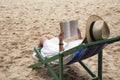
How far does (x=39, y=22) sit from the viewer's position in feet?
19.3

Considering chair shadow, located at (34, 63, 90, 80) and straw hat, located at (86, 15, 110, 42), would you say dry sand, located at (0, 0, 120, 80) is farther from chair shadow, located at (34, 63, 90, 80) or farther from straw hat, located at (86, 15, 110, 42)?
straw hat, located at (86, 15, 110, 42)

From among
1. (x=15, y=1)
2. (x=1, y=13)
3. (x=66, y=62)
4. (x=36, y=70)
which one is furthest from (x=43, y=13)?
(x=66, y=62)

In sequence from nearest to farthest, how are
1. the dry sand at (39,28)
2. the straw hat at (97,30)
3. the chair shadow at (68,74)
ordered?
the straw hat at (97,30), the chair shadow at (68,74), the dry sand at (39,28)

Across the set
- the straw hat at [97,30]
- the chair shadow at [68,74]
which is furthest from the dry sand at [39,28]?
the straw hat at [97,30]

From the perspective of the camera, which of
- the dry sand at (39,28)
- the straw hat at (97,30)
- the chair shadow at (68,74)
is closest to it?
the straw hat at (97,30)

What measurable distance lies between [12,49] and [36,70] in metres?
0.94

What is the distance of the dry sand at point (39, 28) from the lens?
3.42m

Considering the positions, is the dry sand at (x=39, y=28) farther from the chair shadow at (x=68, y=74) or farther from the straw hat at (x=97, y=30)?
the straw hat at (x=97, y=30)

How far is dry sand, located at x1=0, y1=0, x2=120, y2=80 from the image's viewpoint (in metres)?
3.42

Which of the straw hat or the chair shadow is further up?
the straw hat

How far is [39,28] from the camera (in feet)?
17.9

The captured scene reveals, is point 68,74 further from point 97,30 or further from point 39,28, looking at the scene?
point 39,28

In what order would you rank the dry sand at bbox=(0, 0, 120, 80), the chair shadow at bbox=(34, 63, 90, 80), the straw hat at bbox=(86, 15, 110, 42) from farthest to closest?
the dry sand at bbox=(0, 0, 120, 80) < the chair shadow at bbox=(34, 63, 90, 80) < the straw hat at bbox=(86, 15, 110, 42)

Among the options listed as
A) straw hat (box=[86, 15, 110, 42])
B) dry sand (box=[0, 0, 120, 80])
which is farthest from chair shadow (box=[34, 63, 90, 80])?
straw hat (box=[86, 15, 110, 42])
